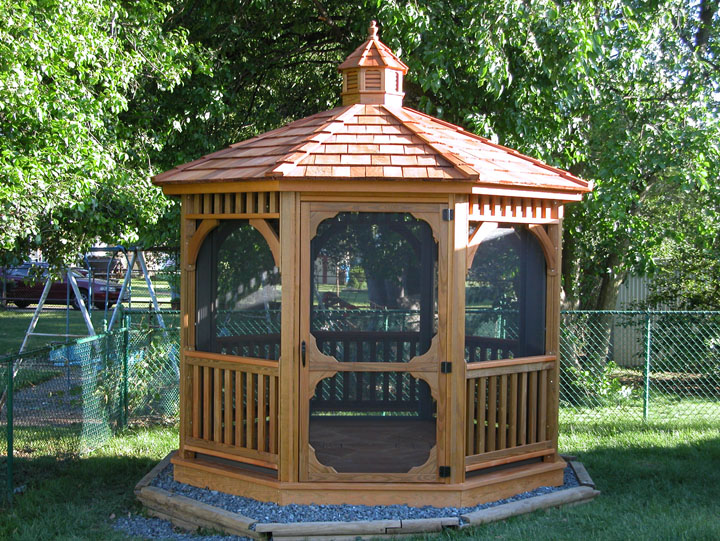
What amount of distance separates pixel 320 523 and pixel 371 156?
8.70ft

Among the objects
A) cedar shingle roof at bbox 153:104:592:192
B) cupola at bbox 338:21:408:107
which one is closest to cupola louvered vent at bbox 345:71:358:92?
cupola at bbox 338:21:408:107

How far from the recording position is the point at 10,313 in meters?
23.8

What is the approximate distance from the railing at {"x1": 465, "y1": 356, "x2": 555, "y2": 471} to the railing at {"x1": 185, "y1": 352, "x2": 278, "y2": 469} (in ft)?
4.94

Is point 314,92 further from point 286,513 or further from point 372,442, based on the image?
point 286,513

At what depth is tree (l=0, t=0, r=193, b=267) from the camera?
5.73m

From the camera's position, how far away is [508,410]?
21.5 ft

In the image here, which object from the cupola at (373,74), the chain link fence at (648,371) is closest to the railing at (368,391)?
the cupola at (373,74)

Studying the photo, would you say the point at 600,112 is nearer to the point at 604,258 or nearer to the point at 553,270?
the point at 604,258

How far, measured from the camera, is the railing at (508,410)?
600 centimetres

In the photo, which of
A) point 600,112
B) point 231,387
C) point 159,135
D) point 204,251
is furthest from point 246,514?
point 600,112

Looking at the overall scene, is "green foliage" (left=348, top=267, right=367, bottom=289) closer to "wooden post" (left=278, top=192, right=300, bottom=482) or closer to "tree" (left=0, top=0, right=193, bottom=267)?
"wooden post" (left=278, top=192, right=300, bottom=482)

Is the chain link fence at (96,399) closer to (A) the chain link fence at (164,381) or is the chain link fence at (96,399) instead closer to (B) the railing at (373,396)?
(A) the chain link fence at (164,381)

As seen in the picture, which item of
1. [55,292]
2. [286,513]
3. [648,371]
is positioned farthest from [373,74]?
[55,292]

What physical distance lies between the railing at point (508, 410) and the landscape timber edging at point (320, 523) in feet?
1.26
